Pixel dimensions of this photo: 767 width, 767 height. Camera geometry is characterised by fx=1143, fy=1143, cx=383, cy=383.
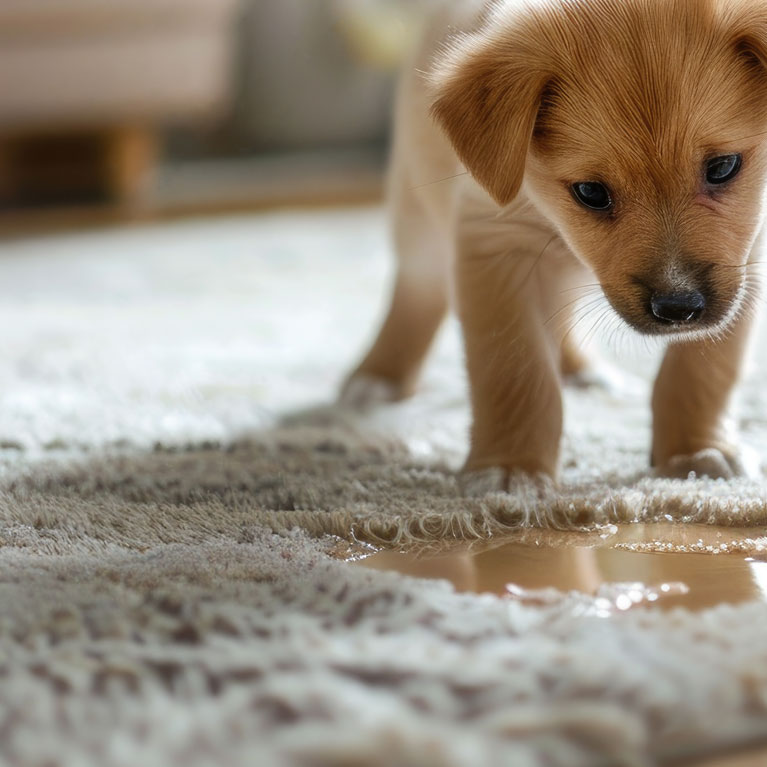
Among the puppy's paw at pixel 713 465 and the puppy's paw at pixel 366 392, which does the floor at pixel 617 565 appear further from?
the puppy's paw at pixel 366 392

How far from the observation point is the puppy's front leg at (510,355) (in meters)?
1.44

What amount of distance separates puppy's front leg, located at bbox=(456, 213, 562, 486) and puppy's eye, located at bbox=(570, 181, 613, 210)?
0.13 metres

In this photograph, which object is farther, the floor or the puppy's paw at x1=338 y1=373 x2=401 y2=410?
the puppy's paw at x1=338 y1=373 x2=401 y2=410

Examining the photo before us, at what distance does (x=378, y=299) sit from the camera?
2.89m

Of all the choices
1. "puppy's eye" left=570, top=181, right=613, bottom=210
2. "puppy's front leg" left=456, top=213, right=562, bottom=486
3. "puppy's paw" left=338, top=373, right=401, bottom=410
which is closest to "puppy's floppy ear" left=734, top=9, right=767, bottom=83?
"puppy's eye" left=570, top=181, right=613, bottom=210

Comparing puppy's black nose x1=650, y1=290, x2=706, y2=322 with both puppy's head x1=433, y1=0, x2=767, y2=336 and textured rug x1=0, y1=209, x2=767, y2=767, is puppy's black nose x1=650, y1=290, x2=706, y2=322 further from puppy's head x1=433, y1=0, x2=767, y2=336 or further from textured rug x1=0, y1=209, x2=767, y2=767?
textured rug x1=0, y1=209, x2=767, y2=767

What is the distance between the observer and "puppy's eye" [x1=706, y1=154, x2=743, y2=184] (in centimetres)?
127

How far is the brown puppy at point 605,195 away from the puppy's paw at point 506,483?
15 millimetres

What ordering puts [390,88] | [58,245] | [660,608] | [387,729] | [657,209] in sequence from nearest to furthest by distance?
[387,729], [660,608], [657,209], [58,245], [390,88]

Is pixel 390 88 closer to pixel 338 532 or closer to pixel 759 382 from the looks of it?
pixel 759 382

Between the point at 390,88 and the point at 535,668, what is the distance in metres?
5.03

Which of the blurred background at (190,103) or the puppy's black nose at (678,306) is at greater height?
the puppy's black nose at (678,306)

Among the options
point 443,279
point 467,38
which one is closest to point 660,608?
point 467,38

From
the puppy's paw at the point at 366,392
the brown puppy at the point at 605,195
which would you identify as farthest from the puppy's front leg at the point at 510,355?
the puppy's paw at the point at 366,392
